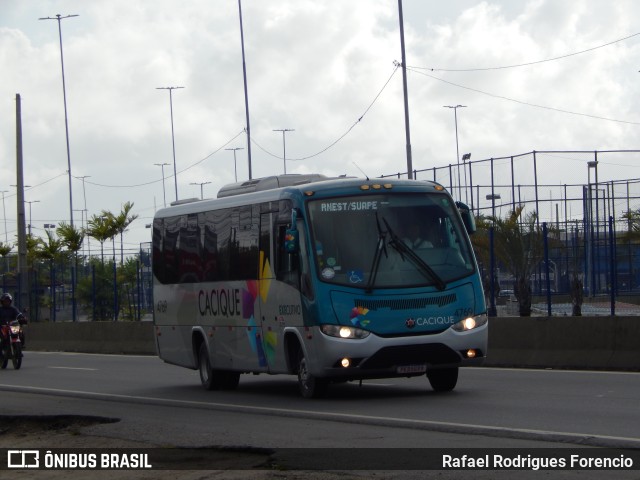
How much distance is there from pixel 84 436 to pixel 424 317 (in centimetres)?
471

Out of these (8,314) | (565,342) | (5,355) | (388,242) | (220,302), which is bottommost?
(5,355)

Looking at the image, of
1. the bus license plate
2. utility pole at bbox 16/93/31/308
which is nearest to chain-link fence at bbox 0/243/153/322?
utility pole at bbox 16/93/31/308

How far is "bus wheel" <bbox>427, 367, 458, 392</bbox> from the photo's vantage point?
1681 centimetres

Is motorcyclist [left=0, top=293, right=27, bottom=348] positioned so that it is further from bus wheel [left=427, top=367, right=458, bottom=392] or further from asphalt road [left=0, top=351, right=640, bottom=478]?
bus wheel [left=427, top=367, right=458, bottom=392]

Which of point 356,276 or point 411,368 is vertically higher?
point 356,276

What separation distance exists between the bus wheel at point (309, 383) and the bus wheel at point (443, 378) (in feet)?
5.04

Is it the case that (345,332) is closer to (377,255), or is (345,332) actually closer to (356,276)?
(356,276)

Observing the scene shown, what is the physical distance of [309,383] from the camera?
16.3 metres

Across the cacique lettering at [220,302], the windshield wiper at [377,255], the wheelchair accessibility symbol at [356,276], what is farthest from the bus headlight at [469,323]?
the cacique lettering at [220,302]

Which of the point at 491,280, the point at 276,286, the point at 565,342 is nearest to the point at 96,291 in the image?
the point at 491,280

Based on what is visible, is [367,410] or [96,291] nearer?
[367,410]

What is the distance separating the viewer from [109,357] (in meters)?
32.8

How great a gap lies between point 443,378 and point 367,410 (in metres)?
2.48

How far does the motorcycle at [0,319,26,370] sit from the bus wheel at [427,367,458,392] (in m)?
13.7
